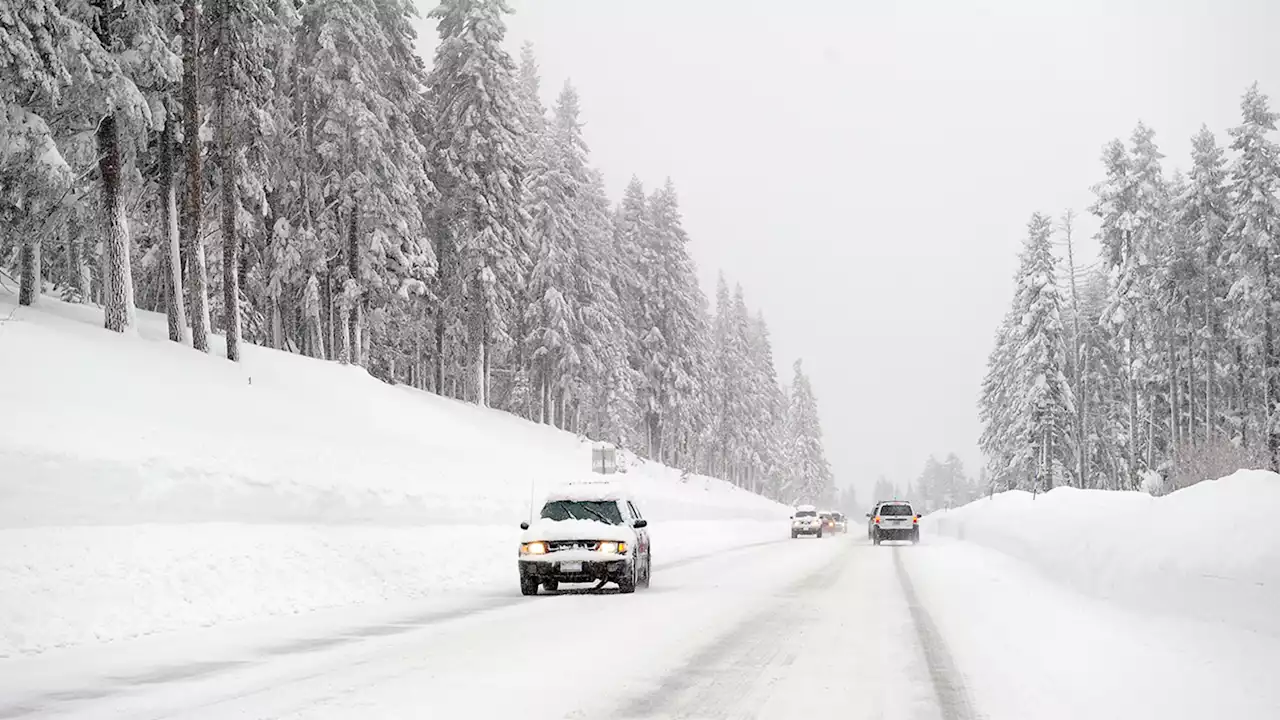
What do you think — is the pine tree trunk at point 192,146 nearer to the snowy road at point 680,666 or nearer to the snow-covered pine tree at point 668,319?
the snowy road at point 680,666

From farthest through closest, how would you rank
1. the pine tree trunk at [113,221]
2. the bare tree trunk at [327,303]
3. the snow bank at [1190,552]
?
1. the bare tree trunk at [327,303]
2. the pine tree trunk at [113,221]
3. the snow bank at [1190,552]

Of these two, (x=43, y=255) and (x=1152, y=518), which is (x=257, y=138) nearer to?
(x=43, y=255)

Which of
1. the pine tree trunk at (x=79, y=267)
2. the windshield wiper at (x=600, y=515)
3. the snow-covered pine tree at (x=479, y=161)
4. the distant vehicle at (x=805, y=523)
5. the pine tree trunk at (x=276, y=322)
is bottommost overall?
the distant vehicle at (x=805, y=523)

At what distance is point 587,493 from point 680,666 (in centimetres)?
910

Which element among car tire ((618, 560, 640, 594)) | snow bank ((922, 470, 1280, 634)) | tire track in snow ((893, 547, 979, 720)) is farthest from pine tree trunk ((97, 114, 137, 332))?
snow bank ((922, 470, 1280, 634))

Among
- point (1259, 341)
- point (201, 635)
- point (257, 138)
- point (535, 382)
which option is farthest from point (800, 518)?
point (201, 635)

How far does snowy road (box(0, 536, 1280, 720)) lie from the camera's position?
773cm

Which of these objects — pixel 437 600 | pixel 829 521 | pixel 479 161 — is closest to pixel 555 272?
pixel 479 161

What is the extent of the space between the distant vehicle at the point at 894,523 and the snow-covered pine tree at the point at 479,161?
57.6ft

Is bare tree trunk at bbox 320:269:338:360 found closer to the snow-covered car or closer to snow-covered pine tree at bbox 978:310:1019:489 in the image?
the snow-covered car

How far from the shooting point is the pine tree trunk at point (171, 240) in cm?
2838

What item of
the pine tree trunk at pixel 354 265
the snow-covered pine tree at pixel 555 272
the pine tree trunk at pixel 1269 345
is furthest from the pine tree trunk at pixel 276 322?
the pine tree trunk at pixel 1269 345

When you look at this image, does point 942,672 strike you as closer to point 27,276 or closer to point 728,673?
point 728,673

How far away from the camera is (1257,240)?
48750 millimetres
